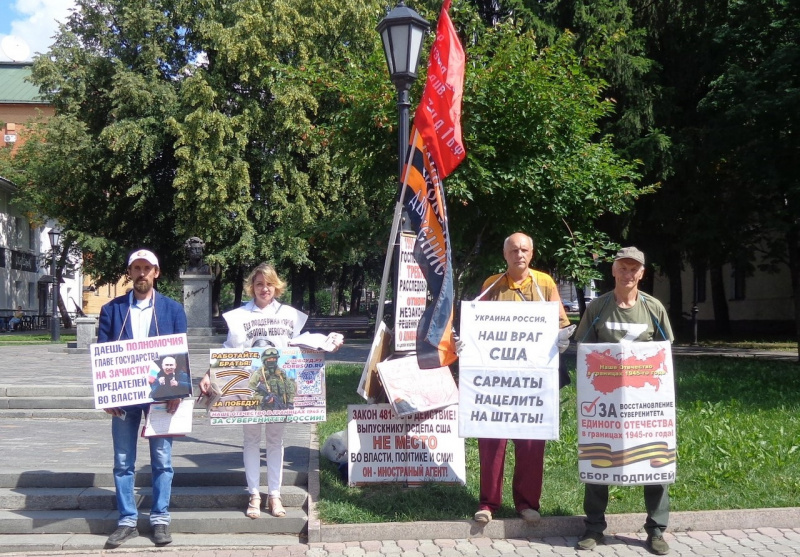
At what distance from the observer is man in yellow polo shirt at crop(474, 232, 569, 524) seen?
610 centimetres

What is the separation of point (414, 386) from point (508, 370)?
1.00 meters

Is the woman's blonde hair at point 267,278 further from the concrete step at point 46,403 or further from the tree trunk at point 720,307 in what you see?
the tree trunk at point 720,307

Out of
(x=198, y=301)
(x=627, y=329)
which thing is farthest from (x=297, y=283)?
(x=627, y=329)

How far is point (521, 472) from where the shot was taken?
20.4ft

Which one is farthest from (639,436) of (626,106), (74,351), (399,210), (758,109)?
(74,351)

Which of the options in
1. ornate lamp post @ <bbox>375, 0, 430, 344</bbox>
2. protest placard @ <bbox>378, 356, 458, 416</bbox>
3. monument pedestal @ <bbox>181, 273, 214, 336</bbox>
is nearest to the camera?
protest placard @ <bbox>378, 356, 458, 416</bbox>

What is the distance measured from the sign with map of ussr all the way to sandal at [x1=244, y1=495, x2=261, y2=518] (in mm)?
2513

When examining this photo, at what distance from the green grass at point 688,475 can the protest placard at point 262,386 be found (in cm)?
84

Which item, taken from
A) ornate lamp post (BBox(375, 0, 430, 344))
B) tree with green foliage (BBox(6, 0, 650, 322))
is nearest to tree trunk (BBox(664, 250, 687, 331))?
tree with green foliage (BBox(6, 0, 650, 322))

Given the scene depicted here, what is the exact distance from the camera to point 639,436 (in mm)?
5809

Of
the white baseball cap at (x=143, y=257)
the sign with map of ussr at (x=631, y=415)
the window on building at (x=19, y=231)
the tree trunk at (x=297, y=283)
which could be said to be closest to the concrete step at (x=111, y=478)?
the white baseball cap at (x=143, y=257)

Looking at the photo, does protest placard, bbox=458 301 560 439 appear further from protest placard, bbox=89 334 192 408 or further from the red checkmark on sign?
protest placard, bbox=89 334 192 408

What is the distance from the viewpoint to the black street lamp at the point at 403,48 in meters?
7.31

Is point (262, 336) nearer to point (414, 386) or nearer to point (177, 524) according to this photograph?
point (414, 386)
